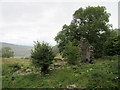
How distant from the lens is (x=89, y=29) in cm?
2834

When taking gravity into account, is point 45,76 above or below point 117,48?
below

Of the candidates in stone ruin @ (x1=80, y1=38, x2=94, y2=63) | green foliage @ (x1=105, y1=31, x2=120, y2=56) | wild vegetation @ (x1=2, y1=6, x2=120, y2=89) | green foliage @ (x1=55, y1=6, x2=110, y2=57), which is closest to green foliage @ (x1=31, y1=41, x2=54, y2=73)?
wild vegetation @ (x1=2, y1=6, x2=120, y2=89)

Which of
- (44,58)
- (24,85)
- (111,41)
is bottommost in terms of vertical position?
(24,85)

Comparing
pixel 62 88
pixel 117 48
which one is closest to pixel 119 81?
pixel 62 88

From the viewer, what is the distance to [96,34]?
93.9 feet

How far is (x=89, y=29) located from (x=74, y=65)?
1260 cm

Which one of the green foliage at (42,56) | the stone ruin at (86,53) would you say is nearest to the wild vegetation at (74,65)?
the green foliage at (42,56)

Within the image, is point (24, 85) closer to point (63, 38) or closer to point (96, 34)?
point (63, 38)

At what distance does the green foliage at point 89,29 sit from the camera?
27984 mm

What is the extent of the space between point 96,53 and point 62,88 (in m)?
18.5

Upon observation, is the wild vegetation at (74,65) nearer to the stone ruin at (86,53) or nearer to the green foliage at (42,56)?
the green foliage at (42,56)

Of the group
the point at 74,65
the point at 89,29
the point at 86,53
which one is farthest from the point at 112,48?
the point at 74,65

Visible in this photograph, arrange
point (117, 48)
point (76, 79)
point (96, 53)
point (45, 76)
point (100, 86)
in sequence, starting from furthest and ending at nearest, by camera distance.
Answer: point (96, 53), point (117, 48), point (45, 76), point (76, 79), point (100, 86)

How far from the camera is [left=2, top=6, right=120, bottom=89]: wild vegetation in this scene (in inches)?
493
